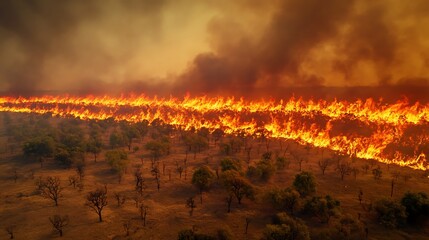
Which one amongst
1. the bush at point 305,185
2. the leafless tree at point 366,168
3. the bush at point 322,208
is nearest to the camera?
the bush at point 322,208

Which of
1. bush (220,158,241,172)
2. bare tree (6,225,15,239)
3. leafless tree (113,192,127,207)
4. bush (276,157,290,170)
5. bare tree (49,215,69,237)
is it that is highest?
bush (276,157,290,170)

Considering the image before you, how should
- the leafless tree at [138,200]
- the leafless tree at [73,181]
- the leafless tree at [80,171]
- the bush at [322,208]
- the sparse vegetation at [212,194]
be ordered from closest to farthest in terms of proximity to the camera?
the sparse vegetation at [212,194]
the bush at [322,208]
the leafless tree at [138,200]
the leafless tree at [73,181]
the leafless tree at [80,171]

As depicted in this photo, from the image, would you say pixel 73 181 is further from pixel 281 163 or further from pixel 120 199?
pixel 281 163

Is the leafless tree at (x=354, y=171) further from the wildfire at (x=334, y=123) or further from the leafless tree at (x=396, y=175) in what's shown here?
the wildfire at (x=334, y=123)

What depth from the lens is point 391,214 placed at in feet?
167

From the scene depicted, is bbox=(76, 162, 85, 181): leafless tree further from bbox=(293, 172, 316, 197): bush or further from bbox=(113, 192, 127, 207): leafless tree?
bbox=(293, 172, 316, 197): bush

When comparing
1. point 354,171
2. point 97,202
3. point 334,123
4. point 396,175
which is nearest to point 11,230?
point 97,202

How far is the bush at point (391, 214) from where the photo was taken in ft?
166

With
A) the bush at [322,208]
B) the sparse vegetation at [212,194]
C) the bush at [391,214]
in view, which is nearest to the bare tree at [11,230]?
the sparse vegetation at [212,194]

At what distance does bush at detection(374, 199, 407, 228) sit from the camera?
166 ft

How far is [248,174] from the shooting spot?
7906 centimetres

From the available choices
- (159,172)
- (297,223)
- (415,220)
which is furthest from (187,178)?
(415,220)

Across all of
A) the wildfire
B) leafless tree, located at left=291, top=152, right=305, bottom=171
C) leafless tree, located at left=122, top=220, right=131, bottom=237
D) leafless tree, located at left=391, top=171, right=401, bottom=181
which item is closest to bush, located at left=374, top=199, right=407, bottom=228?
leafless tree, located at left=391, top=171, right=401, bottom=181

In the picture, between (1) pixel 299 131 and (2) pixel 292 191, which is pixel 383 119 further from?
(2) pixel 292 191
